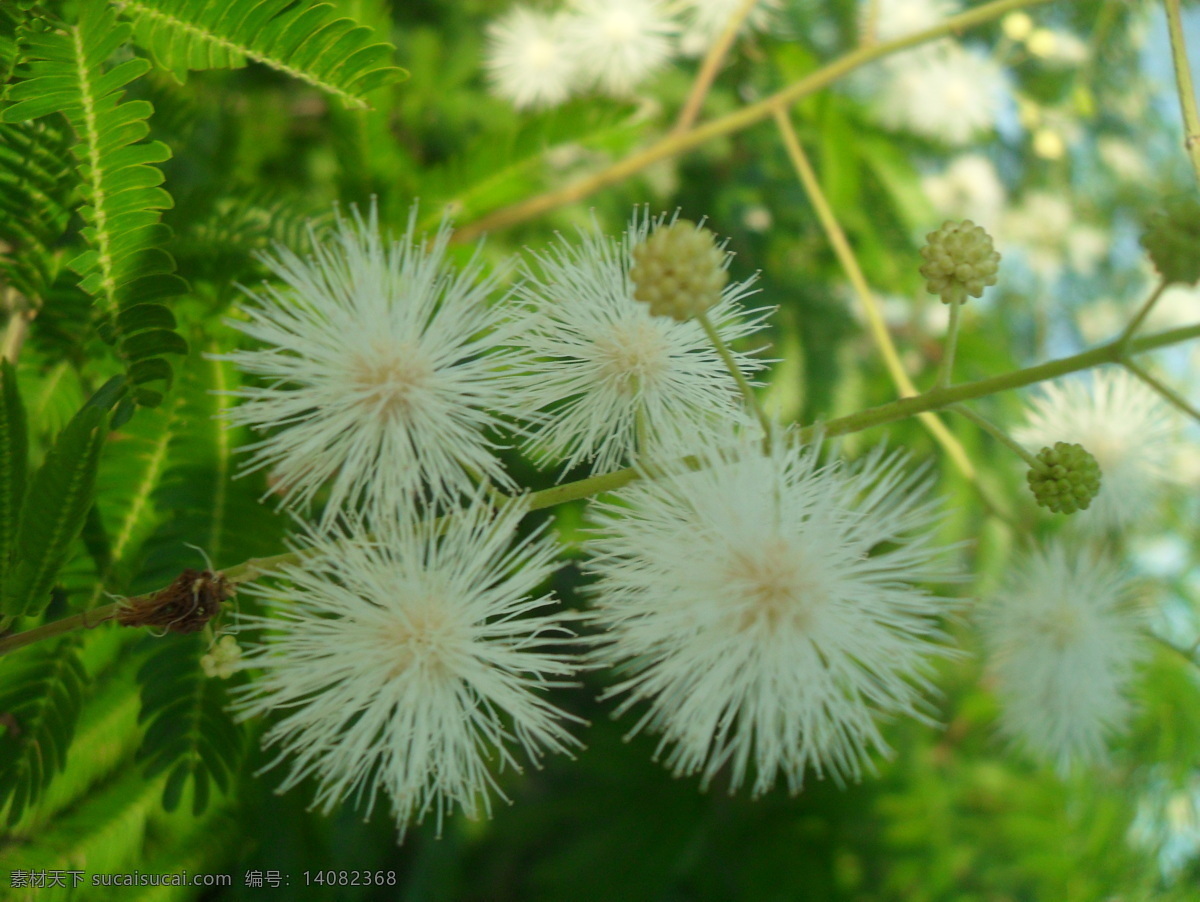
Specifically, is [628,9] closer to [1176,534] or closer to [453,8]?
[453,8]

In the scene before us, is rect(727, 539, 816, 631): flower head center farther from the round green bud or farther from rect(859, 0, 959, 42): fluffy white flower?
rect(859, 0, 959, 42): fluffy white flower

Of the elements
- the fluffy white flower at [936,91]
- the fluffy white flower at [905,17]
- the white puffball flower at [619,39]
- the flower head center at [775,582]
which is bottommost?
the flower head center at [775,582]

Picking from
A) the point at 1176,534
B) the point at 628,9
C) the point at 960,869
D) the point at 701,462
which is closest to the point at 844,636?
the point at 701,462

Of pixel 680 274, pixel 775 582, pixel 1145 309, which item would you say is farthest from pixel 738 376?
pixel 1145 309

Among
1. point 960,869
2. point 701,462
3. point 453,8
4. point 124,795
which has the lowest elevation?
point 960,869

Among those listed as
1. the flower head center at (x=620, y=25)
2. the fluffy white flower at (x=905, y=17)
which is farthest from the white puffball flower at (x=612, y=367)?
the fluffy white flower at (x=905, y=17)

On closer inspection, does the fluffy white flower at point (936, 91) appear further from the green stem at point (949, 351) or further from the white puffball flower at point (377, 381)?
the white puffball flower at point (377, 381)
